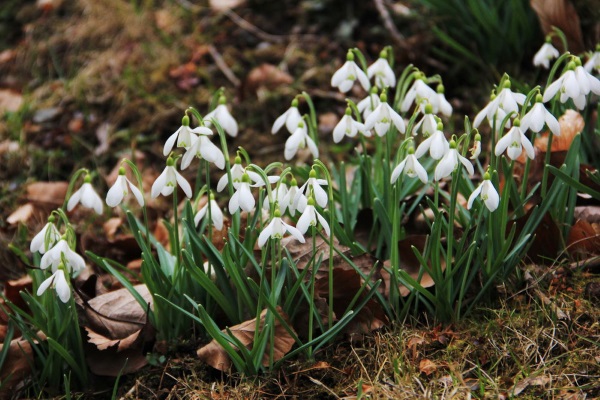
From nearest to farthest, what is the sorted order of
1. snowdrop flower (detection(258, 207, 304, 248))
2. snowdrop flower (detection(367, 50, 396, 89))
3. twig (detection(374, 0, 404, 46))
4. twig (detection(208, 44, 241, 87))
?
1. snowdrop flower (detection(258, 207, 304, 248))
2. snowdrop flower (detection(367, 50, 396, 89))
3. twig (detection(374, 0, 404, 46))
4. twig (detection(208, 44, 241, 87))

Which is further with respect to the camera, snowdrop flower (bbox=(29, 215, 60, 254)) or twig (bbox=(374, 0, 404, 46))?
twig (bbox=(374, 0, 404, 46))

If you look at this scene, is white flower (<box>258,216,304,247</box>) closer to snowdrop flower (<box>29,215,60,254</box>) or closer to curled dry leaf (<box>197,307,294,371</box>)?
curled dry leaf (<box>197,307,294,371</box>)

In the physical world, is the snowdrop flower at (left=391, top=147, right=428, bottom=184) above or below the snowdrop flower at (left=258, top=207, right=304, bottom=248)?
above

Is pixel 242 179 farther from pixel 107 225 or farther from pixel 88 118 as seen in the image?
pixel 88 118

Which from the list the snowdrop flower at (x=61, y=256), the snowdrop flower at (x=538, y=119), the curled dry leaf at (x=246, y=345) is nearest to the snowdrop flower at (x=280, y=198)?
the curled dry leaf at (x=246, y=345)

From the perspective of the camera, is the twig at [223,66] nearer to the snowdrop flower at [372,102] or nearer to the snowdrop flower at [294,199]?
the snowdrop flower at [372,102]

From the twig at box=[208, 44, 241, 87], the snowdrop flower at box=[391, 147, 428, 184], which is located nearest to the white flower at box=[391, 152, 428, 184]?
the snowdrop flower at box=[391, 147, 428, 184]

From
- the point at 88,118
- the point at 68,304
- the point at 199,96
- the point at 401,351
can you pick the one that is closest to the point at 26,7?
the point at 88,118
